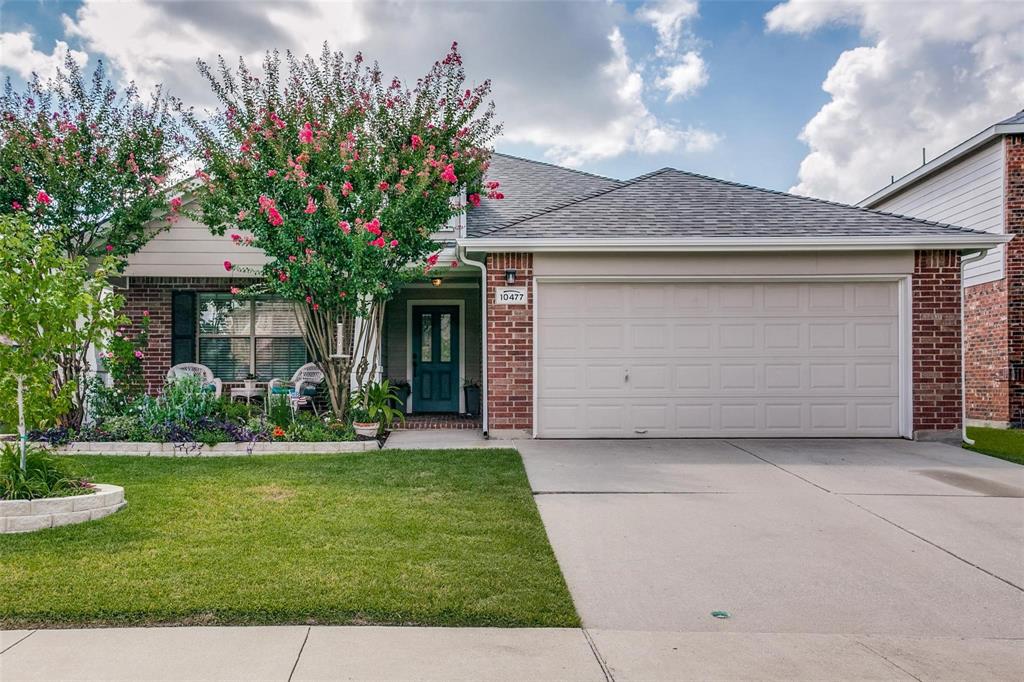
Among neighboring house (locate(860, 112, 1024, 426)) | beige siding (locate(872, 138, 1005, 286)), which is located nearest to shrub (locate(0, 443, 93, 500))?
neighboring house (locate(860, 112, 1024, 426))

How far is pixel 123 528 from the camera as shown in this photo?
4.66 metres

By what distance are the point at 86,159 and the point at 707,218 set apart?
30.0 feet

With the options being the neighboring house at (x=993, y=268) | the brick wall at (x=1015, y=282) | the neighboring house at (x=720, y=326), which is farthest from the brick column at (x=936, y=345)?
the brick wall at (x=1015, y=282)

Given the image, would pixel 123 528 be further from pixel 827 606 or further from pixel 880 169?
pixel 880 169

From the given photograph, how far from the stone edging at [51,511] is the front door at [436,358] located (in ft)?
23.2

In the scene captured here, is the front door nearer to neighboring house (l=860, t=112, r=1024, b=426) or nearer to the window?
the window

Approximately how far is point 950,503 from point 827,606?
3064mm

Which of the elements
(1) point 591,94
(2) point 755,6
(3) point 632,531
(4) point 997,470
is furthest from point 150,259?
(4) point 997,470

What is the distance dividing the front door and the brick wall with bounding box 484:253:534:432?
3.17 metres

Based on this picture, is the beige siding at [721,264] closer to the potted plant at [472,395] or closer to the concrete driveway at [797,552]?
the concrete driveway at [797,552]

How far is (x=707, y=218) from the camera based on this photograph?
372 inches

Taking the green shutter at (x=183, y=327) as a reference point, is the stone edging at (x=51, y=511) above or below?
below

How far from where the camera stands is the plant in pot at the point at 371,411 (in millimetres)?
8523

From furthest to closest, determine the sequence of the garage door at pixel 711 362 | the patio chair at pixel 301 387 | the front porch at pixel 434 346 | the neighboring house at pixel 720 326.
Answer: the front porch at pixel 434 346 → the patio chair at pixel 301 387 → the garage door at pixel 711 362 → the neighboring house at pixel 720 326
